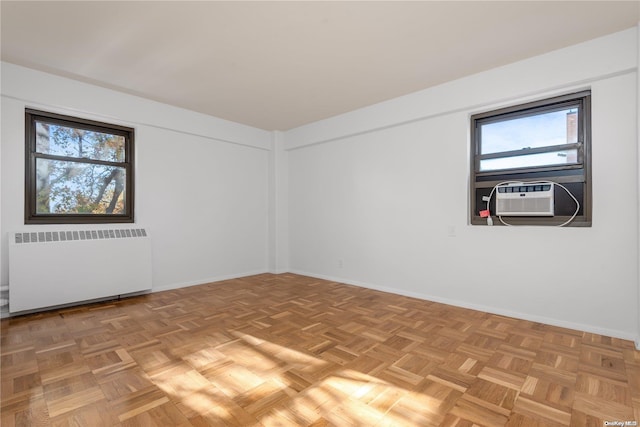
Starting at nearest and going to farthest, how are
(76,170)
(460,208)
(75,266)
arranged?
1. (75,266)
2. (460,208)
3. (76,170)

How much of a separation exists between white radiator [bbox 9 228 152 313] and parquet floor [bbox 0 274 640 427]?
0.80 ft

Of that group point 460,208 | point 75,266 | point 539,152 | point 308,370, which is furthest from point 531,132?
point 75,266

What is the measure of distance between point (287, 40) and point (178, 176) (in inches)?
109

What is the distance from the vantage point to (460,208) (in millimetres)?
3742

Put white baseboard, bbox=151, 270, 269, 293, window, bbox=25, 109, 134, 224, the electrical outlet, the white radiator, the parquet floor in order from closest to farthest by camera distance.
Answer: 1. the parquet floor
2. the white radiator
3. window, bbox=25, 109, 134, 224
4. the electrical outlet
5. white baseboard, bbox=151, 270, 269, 293

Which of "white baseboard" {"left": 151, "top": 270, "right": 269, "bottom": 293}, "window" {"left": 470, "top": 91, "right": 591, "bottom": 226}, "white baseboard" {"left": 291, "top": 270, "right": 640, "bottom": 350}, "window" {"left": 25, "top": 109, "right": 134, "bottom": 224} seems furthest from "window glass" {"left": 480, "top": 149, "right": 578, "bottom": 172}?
"window" {"left": 25, "top": 109, "right": 134, "bottom": 224}

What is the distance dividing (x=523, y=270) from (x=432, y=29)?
8.27ft

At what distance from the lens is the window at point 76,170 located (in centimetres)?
358

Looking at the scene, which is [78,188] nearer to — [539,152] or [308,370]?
[308,370]

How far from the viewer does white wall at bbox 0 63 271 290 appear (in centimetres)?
339

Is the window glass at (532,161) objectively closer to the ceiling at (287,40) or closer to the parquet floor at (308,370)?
the ceiling at (287,40)

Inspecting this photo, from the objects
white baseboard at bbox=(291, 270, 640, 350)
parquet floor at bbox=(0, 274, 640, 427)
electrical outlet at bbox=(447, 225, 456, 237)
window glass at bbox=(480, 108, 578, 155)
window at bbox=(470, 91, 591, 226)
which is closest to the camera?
parquet floor at bbox=(0, 274, 640, 427)

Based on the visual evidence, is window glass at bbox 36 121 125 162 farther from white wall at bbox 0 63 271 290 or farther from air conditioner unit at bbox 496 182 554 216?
air conditioner unit at bbox 496 182 554 216

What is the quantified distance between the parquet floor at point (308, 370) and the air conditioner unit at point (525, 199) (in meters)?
1.12
